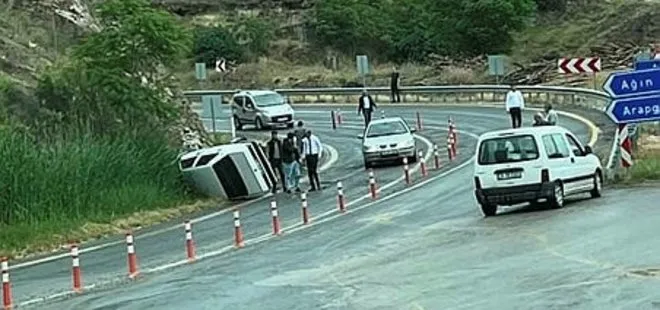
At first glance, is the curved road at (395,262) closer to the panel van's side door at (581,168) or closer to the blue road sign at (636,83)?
the panel van's side door at (581,168)

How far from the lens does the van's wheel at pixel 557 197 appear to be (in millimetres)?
27031

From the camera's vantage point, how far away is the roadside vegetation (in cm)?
3131

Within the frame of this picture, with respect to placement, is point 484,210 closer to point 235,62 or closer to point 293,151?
point 293,151

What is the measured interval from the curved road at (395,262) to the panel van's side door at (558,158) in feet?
2.15

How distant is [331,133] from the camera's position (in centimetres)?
5597

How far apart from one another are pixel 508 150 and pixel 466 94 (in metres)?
39.9

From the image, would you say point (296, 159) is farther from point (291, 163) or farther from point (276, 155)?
point (276, 155)

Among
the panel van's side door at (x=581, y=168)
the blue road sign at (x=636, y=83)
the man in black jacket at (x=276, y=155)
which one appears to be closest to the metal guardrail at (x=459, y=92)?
the man in black jacket at (x=276, y=155)

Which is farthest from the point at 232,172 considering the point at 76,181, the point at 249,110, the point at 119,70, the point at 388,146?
the point at 249,110

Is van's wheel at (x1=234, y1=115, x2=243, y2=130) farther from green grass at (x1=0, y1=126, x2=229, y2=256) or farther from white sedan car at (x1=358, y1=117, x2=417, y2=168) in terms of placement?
green grass at (x1=0, y1=126, x2=229, y2=256)

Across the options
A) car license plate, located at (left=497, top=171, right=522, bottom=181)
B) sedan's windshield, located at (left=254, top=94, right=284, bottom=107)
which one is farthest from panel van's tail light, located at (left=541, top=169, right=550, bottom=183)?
sedan's windshield, located at (left=254, top=94, right=284, bottom=107)

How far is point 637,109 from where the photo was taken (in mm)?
31891

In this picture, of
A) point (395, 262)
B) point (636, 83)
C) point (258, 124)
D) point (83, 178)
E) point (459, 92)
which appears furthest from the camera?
point (459, 92)

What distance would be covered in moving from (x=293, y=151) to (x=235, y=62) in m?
52.4
